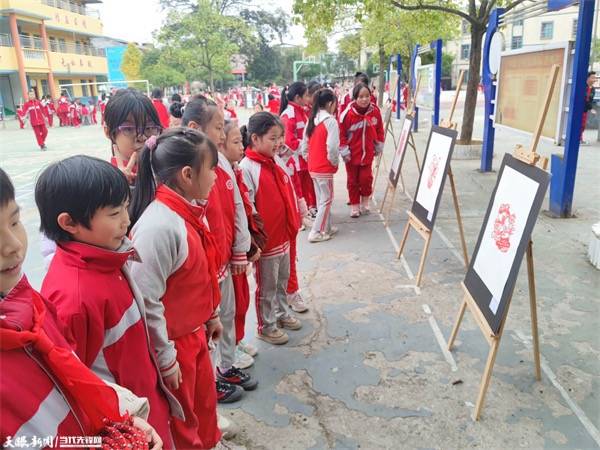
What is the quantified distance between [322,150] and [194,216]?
3.34 metres

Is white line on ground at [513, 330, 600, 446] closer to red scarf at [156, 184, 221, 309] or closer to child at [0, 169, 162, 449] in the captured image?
red scarf at [156, 184, 221, 309]

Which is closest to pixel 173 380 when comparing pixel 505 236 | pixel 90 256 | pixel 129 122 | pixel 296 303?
pixel 90 256

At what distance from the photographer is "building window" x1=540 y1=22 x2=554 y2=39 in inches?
1578

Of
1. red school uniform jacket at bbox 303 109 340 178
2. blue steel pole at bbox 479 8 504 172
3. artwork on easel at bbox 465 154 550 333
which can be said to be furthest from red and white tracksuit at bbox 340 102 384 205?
artwork on easel at bbox 465 154 550 333

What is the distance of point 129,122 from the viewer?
2.35 metres

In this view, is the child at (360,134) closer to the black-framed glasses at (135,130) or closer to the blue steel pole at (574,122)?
the blue steel pole at (574,122)

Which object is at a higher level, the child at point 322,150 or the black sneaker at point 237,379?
the child at point 322,150

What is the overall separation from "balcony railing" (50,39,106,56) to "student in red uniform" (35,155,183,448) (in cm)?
3623

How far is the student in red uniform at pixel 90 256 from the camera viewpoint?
4.30 ft

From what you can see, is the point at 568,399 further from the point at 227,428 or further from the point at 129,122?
the point at 129,122

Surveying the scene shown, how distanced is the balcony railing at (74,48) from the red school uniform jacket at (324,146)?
3321 centimetres

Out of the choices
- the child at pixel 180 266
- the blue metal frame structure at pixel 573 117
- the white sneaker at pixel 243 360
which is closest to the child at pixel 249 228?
the white sneaker at pixel 243 360

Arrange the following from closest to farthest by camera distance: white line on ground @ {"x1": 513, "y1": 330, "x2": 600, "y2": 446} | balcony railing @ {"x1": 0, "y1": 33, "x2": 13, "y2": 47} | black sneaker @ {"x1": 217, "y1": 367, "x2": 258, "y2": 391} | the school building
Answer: white line on ground @ {"x1": 513, "y1": 330, "x2": 600, "y2": 446}
black sneaker @ {"x1": 217, "y1": 367, "x2": 258, "y2": 391}
balcony railing @ {"x1": 0, "y1": 33, "x2": 13, "y2": 47}
the school building

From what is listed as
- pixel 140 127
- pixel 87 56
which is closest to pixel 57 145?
pixel 140 127
